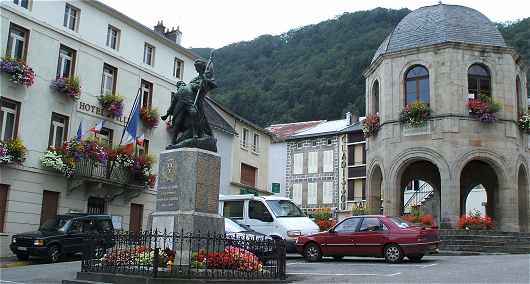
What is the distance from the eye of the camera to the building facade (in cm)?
2298

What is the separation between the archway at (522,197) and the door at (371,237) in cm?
1083

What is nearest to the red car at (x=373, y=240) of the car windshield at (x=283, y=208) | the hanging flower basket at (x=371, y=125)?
the car windshield at (x=283, y=208)

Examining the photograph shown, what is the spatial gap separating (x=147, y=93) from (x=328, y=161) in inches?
1163

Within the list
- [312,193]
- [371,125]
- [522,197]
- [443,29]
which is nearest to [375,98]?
[371,125]

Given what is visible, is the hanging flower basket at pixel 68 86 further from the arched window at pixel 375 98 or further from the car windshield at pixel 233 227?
the arched window at pixel 375 98

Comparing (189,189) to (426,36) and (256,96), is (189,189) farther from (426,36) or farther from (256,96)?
(256,96)

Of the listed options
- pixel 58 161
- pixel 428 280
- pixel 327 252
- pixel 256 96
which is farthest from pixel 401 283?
pixel 256 96

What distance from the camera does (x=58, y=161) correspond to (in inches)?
945

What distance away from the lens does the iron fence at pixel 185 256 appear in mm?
11438

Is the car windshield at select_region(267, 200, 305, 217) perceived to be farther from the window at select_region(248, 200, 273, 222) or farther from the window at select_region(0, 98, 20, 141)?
the window at select_region(0, 98, 20, 141)

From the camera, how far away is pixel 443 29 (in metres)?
25.8

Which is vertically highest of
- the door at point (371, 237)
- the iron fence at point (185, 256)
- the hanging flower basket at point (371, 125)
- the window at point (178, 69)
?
the window at point (178, 69)

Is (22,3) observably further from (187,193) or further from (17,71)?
(187,193)

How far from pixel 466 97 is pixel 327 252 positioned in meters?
10.8
